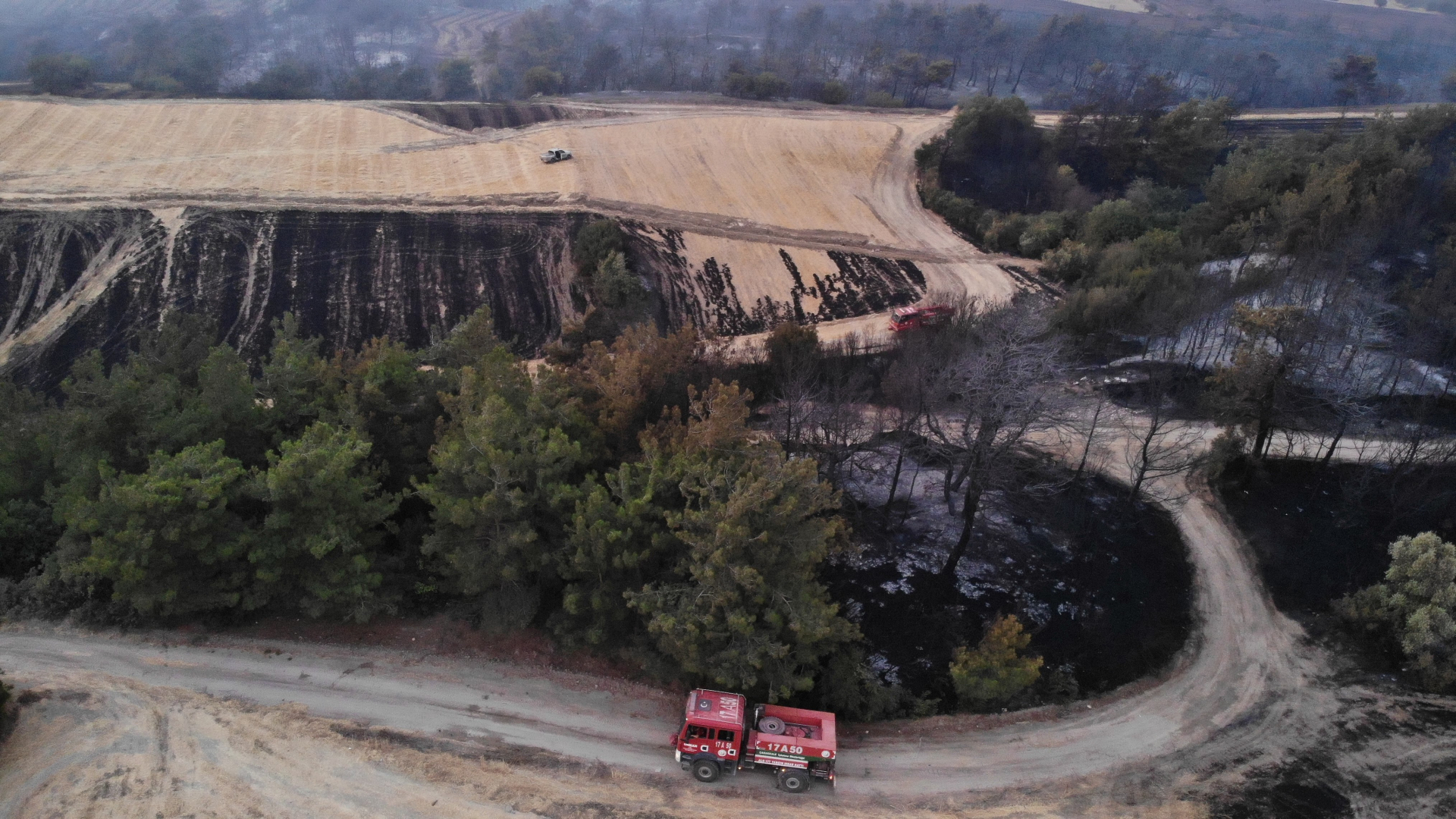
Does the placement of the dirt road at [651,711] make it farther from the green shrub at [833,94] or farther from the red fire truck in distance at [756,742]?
the green shrub at [833,94]

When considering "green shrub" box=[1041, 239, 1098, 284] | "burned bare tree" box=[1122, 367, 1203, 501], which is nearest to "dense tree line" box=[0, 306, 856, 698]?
"burned bare tree" box=[1122, 367, 1203, 501]

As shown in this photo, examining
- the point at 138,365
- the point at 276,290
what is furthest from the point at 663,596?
the point at 276,290

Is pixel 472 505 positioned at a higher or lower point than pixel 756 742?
higher

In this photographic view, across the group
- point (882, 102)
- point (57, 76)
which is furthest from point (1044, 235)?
point (57, 76)

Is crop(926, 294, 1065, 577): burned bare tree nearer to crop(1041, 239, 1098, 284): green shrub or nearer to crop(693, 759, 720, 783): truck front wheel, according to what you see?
crop(693, 759, 720, 783): truck front wheel

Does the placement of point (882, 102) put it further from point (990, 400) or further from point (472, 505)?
point (472, 505)

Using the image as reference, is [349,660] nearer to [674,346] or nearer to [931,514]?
[674,346]
